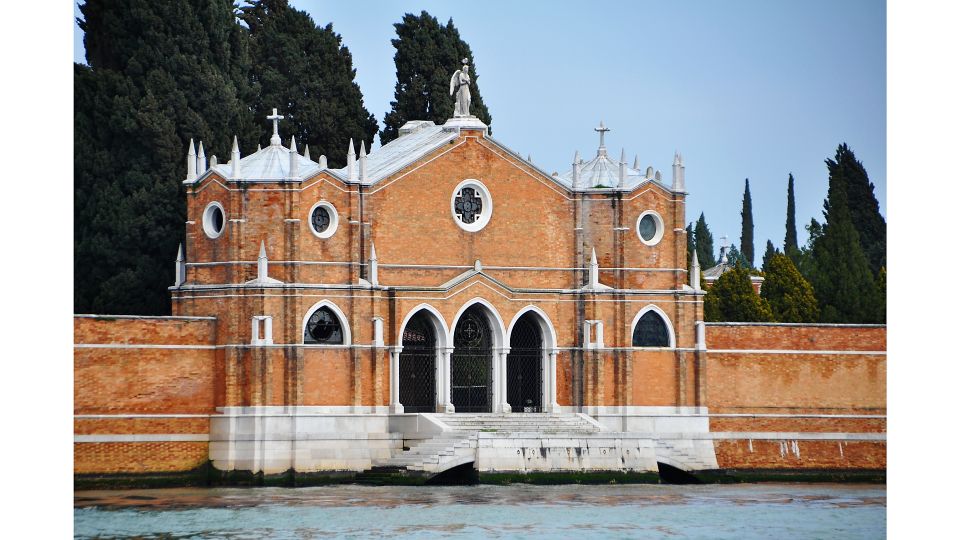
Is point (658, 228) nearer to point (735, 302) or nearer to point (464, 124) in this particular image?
point (464, 124)

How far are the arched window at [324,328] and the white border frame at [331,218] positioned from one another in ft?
4.48

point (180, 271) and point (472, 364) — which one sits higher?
point (180, 271)

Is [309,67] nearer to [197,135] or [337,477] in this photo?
[197,135]

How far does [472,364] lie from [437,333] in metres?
1.28

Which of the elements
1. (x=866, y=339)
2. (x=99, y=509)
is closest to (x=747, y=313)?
(x=866, y=339)

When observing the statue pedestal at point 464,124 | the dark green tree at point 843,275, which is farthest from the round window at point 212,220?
the dark green tree at point 843,275

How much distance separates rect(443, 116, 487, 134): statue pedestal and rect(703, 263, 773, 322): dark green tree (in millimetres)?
10440

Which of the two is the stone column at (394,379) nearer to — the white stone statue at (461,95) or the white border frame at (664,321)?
the white border frame at (664,321)

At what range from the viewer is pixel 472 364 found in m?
41.2

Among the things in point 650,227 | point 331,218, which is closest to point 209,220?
point 331,218

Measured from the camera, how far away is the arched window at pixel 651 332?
41438 mm

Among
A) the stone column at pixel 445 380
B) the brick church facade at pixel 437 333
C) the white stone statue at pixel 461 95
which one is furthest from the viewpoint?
the white stone statue at pixel 461 95

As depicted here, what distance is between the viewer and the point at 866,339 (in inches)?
1658
